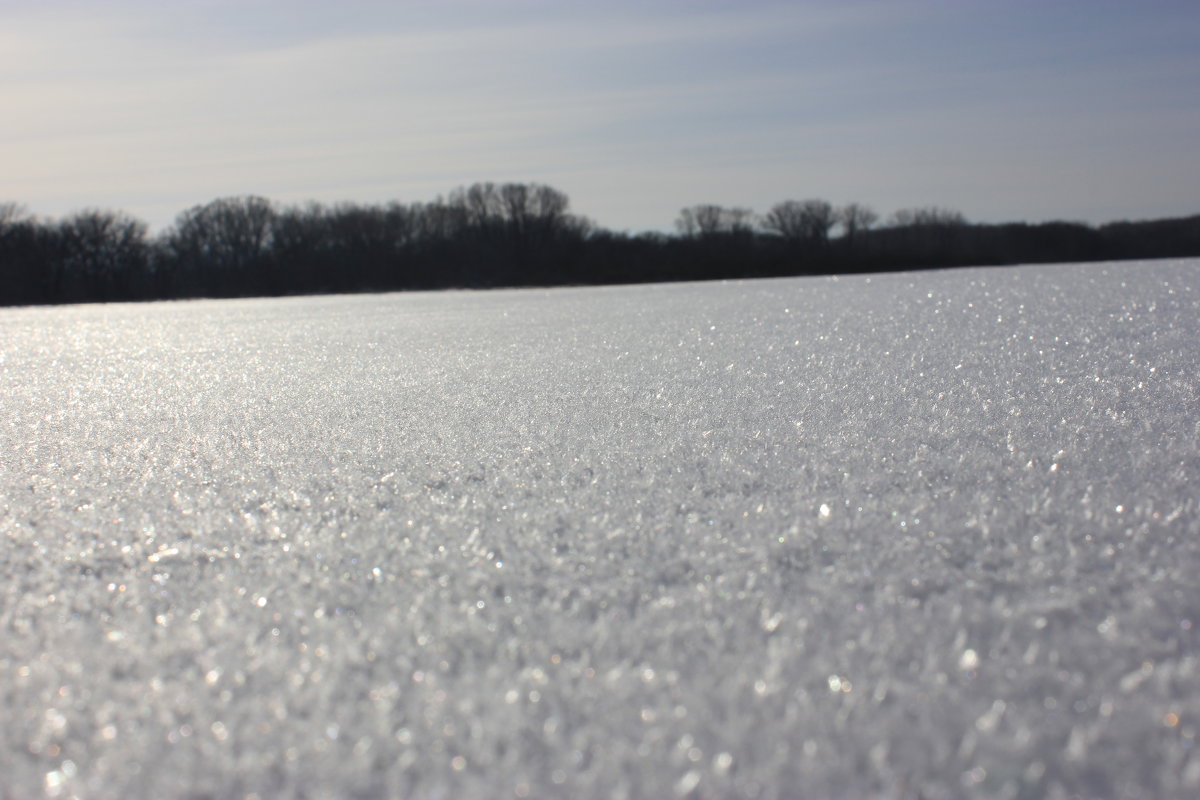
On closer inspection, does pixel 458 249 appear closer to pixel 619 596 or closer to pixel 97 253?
pixel 97 253

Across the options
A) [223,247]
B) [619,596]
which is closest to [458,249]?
[223,247]

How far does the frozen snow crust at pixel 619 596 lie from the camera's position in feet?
2.35

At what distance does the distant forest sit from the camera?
23.5 meters

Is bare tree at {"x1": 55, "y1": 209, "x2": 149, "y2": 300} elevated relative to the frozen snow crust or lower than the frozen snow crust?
elevated

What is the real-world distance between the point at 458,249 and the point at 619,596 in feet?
114

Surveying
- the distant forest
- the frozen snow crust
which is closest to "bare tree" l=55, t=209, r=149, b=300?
the distant forest

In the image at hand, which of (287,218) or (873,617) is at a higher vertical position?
(287,218)

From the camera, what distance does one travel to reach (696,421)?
6.61 feet

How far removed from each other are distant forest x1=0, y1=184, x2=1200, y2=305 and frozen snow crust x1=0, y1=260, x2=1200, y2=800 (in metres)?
19.0

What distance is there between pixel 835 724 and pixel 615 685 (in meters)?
0.19

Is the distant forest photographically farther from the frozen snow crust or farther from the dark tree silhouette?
the frozen snow crust

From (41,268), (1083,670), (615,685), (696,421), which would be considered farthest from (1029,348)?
(41,268)

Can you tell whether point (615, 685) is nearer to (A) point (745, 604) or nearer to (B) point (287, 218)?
(A) point (745, 604)

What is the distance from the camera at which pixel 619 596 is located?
3.35ft
